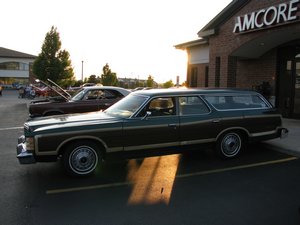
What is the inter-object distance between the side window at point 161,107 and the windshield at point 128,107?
16 centimetres

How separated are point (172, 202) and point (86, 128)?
6.62ft

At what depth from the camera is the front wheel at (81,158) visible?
5.68 meters

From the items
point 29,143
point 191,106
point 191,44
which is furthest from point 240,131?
point 191,44

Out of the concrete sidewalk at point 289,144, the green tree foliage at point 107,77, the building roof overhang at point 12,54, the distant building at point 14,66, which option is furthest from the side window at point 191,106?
the building roof overhang at point 12,54

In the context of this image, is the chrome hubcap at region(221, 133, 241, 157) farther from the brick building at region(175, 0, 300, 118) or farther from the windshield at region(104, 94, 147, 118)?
the brick building at region(175, 0, 300, 118)

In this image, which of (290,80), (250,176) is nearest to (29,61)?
(290,80)

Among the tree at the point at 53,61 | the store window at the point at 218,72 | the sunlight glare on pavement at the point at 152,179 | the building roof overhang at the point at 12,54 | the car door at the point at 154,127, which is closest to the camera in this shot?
the sunlight glare on pavement at the point at 152,179

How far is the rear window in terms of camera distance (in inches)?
276

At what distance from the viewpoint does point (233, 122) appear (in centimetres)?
697

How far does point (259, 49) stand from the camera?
1236 cm

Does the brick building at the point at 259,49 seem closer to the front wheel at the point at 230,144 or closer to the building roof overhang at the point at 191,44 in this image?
the building roof overhang at the point at 191,44

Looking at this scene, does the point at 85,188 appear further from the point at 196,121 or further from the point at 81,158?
the point at 196,121

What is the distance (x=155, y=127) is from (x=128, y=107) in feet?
2.44

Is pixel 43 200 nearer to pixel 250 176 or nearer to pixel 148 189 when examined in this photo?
pixel 148 189
